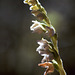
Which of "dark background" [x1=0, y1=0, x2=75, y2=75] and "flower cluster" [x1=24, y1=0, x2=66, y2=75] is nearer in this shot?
"flower cluster" [x1=24, y1=0, x2=66, y2=75]

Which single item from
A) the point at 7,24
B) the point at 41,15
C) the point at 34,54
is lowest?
the point at 41,15

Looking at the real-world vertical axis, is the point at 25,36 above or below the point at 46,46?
above

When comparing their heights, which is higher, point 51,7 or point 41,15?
point 51,7

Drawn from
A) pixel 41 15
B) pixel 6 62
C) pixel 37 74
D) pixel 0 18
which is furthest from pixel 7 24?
pixel 41 15

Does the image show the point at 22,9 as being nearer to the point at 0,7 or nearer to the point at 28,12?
the point at 28,12

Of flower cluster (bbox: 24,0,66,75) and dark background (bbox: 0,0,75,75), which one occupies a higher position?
dark background (bbox: 0,0,75,75)

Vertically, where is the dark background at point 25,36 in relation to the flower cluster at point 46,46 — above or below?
above

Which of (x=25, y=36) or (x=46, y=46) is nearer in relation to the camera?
(x=46, y=46)

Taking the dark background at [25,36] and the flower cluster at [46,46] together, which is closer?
the flower cluster at [46,46]
